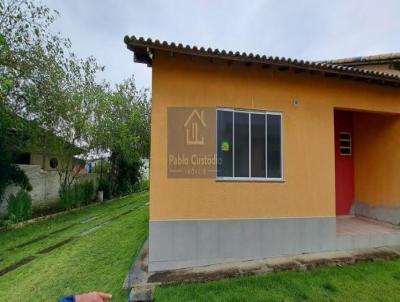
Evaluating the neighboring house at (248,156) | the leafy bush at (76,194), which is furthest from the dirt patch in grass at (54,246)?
the leafy bush at (76,194)

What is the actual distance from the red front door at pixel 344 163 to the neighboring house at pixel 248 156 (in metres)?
2.08

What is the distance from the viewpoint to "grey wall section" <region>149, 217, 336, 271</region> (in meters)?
6.82

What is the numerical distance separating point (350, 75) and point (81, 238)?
11.0m

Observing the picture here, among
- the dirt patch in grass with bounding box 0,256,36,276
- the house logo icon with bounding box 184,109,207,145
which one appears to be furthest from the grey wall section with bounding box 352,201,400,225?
the dirt patch in grass with bounding box 0,256,36,276

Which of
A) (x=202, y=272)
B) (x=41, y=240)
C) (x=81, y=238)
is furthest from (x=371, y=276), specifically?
(x=41, y=240)

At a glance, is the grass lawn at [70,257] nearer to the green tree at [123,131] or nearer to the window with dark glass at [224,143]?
the window with dark glass at [224,143]

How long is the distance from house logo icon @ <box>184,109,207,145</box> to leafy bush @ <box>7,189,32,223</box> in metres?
Result: 11.4

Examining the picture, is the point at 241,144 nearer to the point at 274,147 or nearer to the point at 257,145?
the point at 257,145

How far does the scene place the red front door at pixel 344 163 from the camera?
10.9m

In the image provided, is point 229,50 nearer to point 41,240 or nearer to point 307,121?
point 307,121

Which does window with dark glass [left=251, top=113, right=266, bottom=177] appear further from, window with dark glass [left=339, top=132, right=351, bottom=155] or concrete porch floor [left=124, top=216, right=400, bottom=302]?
window with dark glass [left=339, top=132, right=351, bottom=155]

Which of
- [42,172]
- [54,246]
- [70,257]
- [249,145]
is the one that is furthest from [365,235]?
[42,172]

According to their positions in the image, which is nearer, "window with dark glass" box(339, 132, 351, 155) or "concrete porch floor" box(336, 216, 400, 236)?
"concrete porch floor" box(336, 216, 400, 236)

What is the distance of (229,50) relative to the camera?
6766 millimetres
